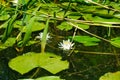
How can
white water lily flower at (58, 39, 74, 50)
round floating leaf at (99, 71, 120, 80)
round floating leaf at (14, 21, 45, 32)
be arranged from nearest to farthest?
round floating leaf at (99, 71, 120, 80)
white water lily flower at (58, 39, 74, 50)
round floating leaf at (14, 21, 45, 32)

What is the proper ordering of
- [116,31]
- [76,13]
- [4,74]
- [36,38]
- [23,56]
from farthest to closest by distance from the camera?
[76,13] → [116,31] → [36,38] → [23,56] → [4,74]

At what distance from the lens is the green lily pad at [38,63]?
3.94 ft

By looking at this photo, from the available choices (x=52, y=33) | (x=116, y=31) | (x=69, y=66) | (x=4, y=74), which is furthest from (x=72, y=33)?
(x=4, y=74)

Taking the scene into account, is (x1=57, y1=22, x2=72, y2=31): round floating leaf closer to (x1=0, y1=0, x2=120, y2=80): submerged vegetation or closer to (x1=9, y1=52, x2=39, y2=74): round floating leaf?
(x1=0, y1=0, x2=120, y2=80): submerged vegetation

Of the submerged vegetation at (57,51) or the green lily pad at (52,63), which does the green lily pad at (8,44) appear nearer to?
the submerged vegetation at (57,51)

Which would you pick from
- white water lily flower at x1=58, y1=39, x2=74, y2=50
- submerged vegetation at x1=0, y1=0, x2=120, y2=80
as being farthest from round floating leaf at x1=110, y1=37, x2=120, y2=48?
white water lily flower at x1=58, y1=39, x2=74, y2=50

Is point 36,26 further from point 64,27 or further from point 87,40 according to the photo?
point 87,40

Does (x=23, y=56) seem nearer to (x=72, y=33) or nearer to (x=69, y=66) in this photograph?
(x=69, y=66)

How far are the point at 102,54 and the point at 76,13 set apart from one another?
0.53m

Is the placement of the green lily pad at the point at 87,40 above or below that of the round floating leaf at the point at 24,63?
below

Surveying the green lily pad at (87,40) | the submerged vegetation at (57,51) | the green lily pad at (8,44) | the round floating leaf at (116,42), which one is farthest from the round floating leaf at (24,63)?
the round floating leaf at (116,42)

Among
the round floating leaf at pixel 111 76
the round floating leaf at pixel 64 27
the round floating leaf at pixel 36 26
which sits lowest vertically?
the round floating leaf at pixel 64 27

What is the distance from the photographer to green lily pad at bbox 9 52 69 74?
1.20m

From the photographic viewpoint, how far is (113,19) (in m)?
1.68
